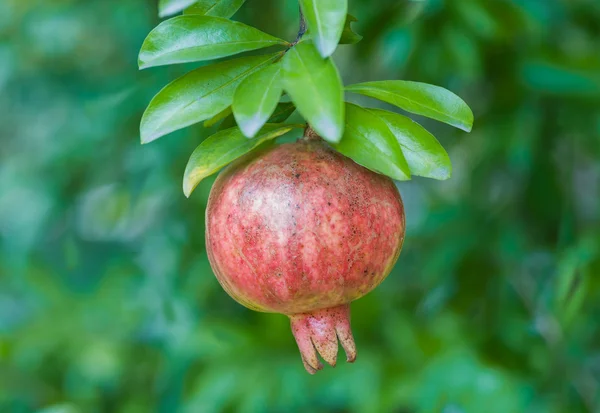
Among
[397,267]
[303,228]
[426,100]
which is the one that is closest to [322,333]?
[303,228]

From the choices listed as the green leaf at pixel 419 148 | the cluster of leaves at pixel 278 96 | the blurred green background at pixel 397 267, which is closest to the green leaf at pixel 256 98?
the cluster of leaves at pixel 278 96

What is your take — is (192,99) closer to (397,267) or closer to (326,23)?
(326,23)

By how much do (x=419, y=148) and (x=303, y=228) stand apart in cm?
13

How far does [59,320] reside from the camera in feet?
7.75

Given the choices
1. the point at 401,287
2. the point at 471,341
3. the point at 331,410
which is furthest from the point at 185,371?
the point at 471,341

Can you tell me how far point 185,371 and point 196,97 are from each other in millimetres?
1722

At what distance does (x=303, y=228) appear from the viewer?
590 millimetres

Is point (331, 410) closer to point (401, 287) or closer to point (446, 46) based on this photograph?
point (401, 287)

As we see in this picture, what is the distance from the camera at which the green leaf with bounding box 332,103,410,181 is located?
0.58 m

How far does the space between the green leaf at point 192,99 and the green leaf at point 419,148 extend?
0.13 meters

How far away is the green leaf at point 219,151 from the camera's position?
62 cm

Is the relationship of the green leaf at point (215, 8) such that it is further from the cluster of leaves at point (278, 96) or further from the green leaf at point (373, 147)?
the green leaf at point (373, 147)

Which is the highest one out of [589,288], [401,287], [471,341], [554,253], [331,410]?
[589,288]

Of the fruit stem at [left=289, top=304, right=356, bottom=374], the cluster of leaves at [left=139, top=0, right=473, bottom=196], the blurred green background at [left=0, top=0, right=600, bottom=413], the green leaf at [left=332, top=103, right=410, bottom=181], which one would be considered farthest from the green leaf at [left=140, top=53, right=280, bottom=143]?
the blurred green background at [left=0, top=0, right=600, bottom=413]
